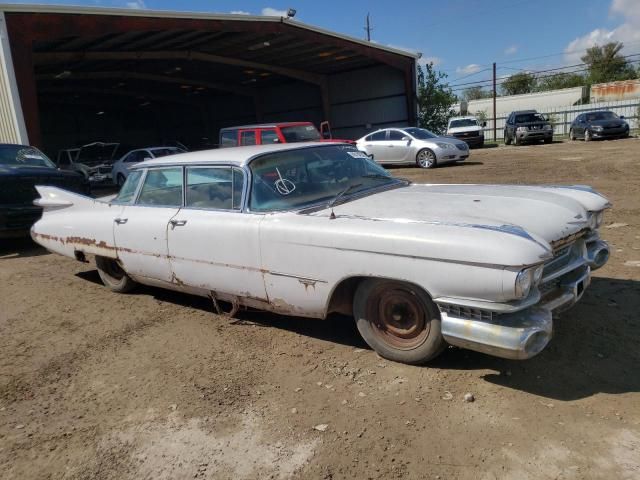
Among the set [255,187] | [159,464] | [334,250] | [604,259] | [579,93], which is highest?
[579,93]

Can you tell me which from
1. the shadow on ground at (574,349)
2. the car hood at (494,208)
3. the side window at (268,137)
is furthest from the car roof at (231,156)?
the side window at (268,137)

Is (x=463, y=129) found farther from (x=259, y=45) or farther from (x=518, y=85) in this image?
(x=518, y=85)

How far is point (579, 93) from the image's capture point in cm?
4116

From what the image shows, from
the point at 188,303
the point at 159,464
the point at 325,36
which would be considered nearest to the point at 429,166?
the point at 325,36

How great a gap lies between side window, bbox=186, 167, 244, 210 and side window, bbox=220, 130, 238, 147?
34.5 feet

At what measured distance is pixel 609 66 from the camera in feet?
187

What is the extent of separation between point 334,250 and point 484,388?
1268 mm

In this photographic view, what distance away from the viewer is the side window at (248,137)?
14.2m

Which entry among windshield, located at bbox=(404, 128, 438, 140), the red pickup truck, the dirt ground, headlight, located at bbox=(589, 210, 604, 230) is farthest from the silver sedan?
headlight, located at bbox=(589, 210, 604, 230)

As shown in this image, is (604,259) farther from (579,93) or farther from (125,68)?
(579,93)

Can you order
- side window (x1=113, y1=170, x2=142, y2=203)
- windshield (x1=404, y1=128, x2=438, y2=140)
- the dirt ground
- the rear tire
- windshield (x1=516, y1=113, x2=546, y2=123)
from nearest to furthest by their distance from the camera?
the dirt ground < side window (x1=113, y1=170, x2=142, y2=203) < the rear tire < windshield (x1=404, y1=128, x2=438, y2=140) < windshield (x1=516, y1=113, x2=546, y2=123)

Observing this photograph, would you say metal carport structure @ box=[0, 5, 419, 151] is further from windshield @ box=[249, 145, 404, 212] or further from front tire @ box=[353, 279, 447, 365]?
front tire @ box=[353, 279, 447, 365]

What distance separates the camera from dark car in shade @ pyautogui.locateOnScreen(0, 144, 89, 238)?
25.4ft

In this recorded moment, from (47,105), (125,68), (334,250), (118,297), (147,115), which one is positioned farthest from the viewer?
(147,115)
